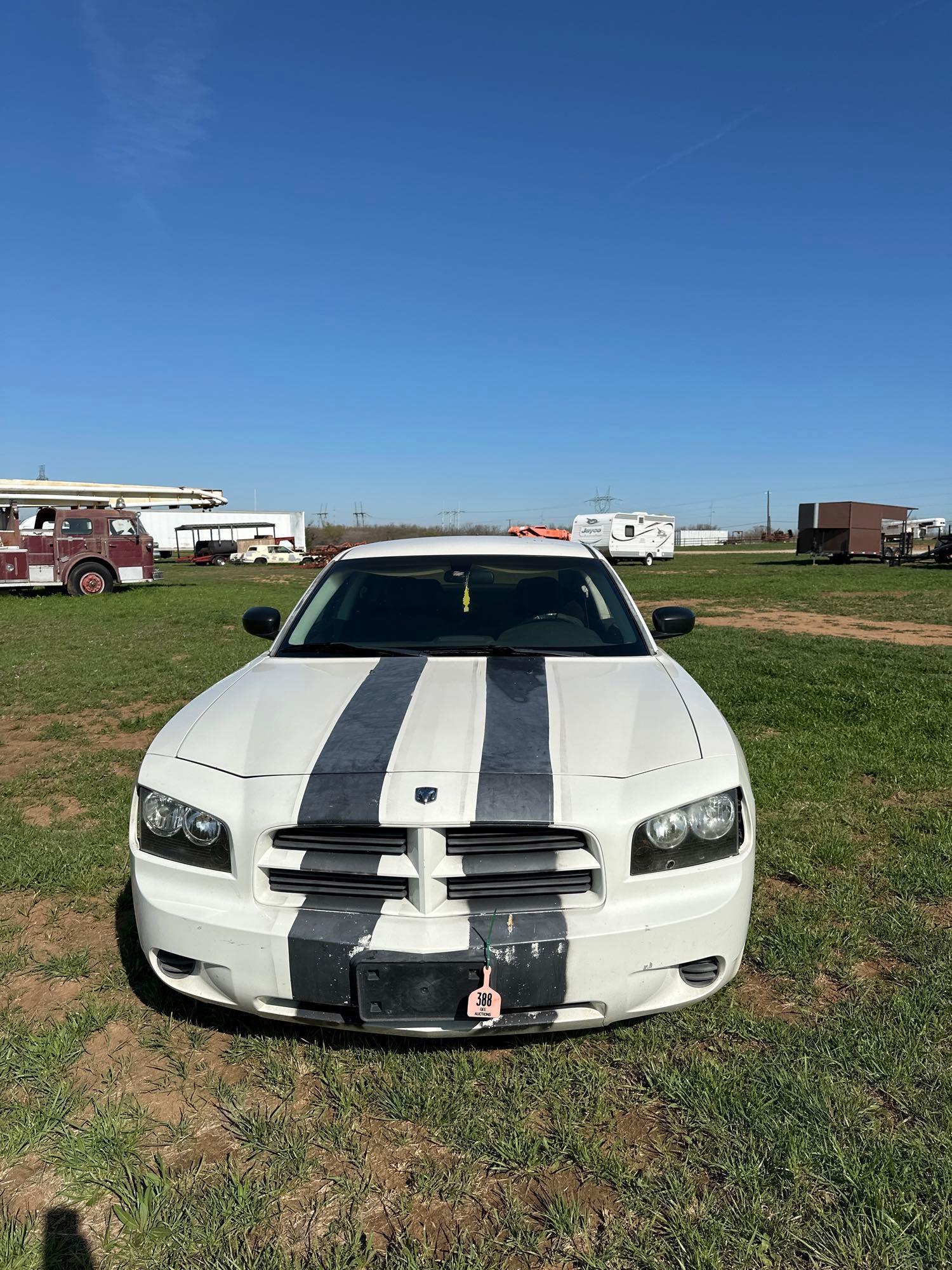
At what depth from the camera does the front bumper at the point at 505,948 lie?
1809mm

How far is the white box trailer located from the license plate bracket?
5078cm

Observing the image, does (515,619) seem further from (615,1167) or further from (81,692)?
(81,692)

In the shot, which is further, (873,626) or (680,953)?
(873,626)

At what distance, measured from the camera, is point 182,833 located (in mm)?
2059

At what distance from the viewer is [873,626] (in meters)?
12.1

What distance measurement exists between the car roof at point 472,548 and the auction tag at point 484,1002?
2.19 m

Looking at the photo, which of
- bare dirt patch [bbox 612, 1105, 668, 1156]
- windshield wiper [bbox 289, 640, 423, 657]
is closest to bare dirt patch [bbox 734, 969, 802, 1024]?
bare dirt patch [bbox 612, 1105, 668, 1156]

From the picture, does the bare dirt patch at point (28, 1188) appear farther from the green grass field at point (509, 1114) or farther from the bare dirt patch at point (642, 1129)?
the bare dirt patch at point (642, 1129)

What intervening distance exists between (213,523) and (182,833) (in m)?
55.3

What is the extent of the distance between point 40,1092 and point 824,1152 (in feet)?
6.67

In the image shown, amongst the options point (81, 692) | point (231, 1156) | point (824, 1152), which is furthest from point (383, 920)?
point (81, 692)

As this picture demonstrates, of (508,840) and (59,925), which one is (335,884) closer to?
(508,840)

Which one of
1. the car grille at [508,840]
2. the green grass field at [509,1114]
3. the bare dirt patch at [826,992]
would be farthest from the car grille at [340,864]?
the bare dirt patch at [826,992]

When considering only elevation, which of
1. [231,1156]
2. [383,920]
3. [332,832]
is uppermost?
[332,832]
